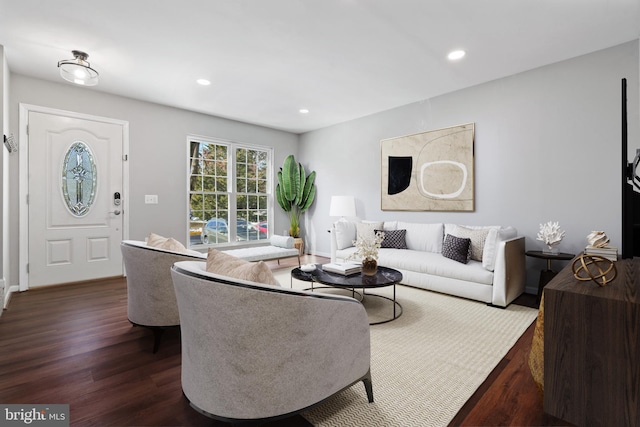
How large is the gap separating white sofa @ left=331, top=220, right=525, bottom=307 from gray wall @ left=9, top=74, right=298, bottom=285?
2.77m

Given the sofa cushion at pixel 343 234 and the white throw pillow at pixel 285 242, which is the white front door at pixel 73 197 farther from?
the sofa cushion at pixel 343 234

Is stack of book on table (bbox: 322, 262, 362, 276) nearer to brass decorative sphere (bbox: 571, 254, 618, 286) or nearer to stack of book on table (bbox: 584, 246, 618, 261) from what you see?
brass decorative sphere (bbox: 571, 254, 618, 286)

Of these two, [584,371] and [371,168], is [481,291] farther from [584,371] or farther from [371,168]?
[371,168]

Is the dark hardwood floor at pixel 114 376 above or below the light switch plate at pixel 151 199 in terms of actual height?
below

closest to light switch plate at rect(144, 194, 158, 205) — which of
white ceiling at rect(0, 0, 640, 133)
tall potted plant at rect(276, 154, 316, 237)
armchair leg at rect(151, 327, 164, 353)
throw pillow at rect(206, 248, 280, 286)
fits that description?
white ceiling at rect(0, 0, 640, 133)

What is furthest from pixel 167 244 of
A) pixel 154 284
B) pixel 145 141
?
pixel 145 141

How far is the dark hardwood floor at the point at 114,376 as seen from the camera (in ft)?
4.81

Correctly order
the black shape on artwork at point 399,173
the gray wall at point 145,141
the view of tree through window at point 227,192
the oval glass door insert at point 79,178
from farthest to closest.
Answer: the view of tree through window at point 227,192 < the black shape on artwork at point 399,173 < the oval glass door insert at point 79,178 < the gray wall at point 145,141

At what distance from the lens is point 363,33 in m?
2.68

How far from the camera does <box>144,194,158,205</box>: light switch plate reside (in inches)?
175

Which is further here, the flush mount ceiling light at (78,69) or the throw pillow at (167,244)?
the flush mount ceiling light at (78,69)

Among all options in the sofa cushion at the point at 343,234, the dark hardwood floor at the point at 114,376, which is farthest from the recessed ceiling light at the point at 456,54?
the dark hardwood floor at the point at 114,376

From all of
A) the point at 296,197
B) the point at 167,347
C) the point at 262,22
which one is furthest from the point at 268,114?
the point at 167,347

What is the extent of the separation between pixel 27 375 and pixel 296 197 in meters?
4.63
